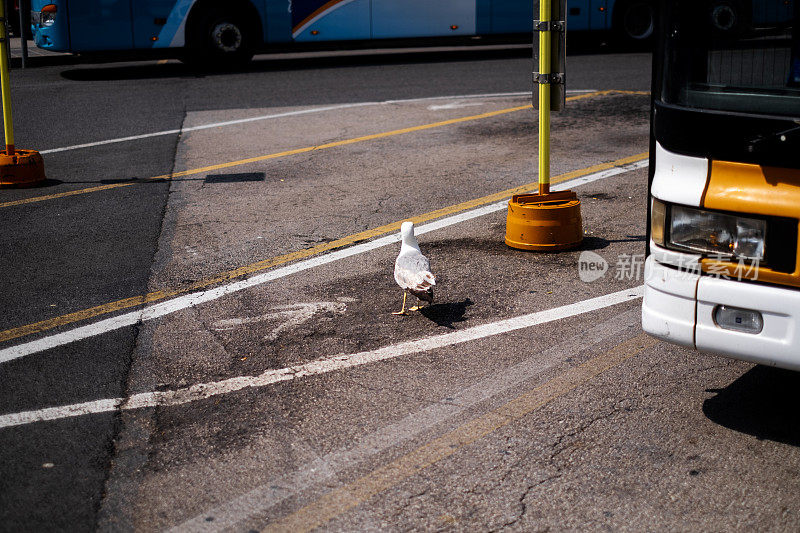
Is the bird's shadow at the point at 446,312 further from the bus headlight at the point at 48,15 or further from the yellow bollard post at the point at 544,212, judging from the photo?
the bus headlight at the point at 48,15

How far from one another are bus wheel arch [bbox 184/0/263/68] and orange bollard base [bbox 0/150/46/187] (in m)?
8.55

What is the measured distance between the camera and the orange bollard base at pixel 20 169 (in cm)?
855

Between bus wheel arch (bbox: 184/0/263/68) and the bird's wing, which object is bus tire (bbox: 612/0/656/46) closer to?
bus wheel arch (bbox: 184/0/263/68)

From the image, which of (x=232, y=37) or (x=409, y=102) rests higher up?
(x=232, y=37)

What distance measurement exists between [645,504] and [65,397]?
8.91 ft

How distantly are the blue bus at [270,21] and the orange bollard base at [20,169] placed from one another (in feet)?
25.3

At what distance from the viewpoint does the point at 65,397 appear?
4.34 metres

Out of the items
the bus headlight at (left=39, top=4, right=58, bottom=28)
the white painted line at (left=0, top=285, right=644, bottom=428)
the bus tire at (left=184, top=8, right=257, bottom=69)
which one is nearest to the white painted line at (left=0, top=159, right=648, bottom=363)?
the white painted line at (left=0, top=285, right=644, bottom=428)

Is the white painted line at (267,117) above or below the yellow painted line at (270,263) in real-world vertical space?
above

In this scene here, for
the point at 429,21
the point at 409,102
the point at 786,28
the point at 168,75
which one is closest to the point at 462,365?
the point at 786,28

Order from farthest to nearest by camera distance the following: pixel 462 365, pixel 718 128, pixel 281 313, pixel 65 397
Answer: pixel 281 313, pixel 462 365, pixel 65 397, pixel 718 128

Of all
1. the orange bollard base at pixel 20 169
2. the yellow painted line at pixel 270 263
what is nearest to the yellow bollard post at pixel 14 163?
the orange bollard base at pixel 20 169

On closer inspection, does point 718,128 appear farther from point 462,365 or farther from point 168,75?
point 168,75

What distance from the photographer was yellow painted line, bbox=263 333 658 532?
11.0 feet
